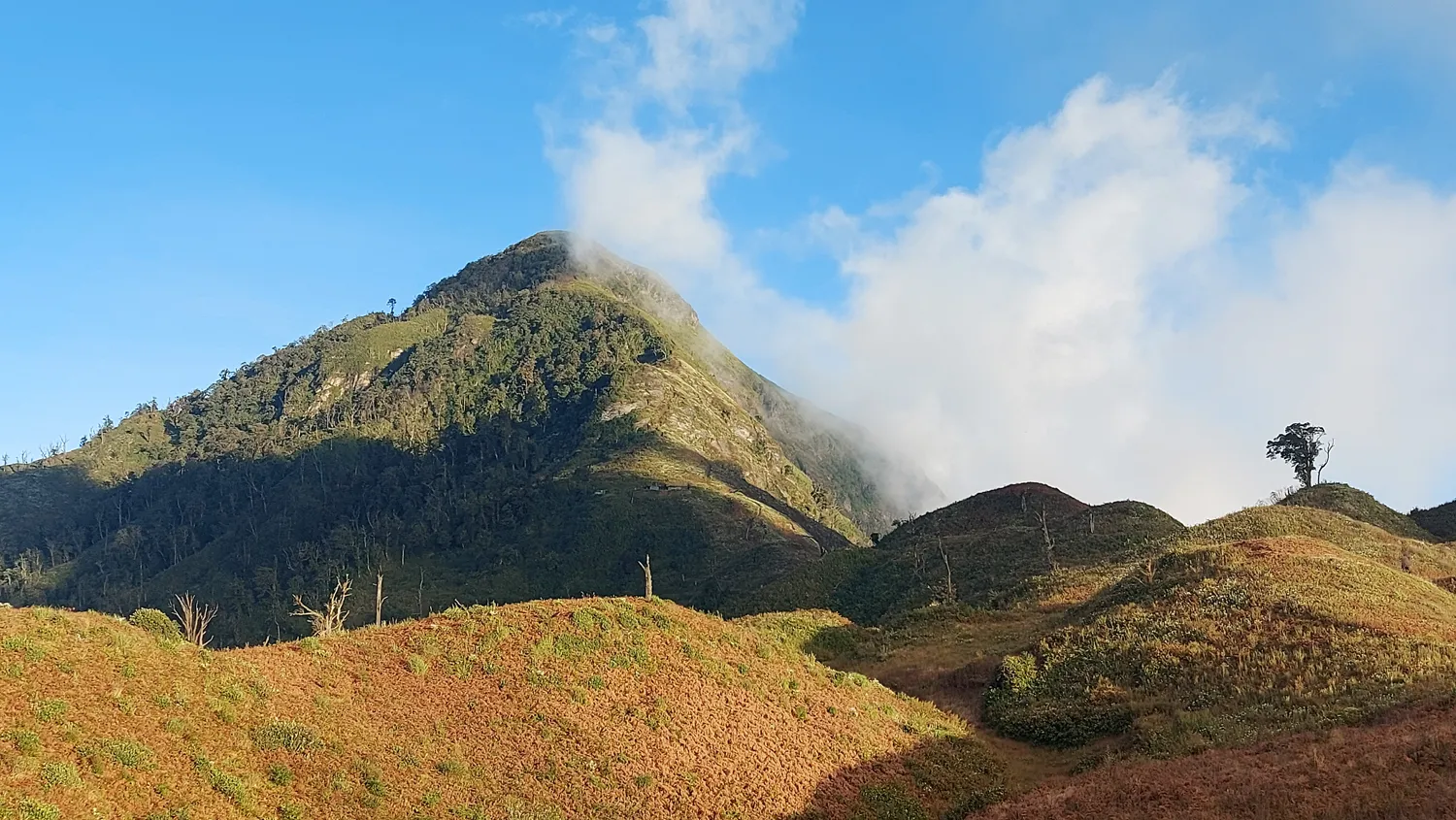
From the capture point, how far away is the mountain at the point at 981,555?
262 ft

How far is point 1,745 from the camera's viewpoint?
1756 centimetres

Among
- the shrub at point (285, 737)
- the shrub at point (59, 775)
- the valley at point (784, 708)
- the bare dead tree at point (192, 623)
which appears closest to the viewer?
the shrub at point (59, 775)

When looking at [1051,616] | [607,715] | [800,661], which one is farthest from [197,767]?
[1051,616]

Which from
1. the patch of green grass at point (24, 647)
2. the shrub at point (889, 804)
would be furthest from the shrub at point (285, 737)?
the shrub at point (889, 804)

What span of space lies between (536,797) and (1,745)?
1253cm

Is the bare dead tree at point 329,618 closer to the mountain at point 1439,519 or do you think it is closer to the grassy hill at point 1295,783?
the grassy hill at point 1295,783

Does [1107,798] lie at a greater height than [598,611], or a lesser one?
lesser

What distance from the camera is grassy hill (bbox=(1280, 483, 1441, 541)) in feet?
311

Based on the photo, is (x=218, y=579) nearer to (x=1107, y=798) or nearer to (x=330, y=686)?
(x=330, y=686)

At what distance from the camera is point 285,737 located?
2252 cm

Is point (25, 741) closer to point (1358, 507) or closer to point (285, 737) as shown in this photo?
point (285, 737)

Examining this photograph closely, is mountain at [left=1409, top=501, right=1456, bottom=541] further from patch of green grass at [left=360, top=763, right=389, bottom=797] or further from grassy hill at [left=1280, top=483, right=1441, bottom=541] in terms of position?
patch of green grass at [left=360, top=763, right=389, bottom=797]

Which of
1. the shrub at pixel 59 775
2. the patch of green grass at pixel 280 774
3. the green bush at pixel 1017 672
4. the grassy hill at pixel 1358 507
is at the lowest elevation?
the green bush at pixel 1017 672

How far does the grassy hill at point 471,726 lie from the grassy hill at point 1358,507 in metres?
85.5
